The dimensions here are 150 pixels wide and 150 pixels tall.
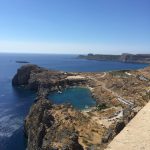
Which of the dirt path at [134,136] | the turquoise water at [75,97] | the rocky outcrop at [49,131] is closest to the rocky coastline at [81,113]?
the rocky outcrop at [49,131]

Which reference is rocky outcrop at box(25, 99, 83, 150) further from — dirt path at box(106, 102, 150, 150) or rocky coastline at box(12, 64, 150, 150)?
dirt path at box(106, 102, 150, 150)

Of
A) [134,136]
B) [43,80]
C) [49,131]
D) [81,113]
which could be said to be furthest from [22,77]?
[134,136]

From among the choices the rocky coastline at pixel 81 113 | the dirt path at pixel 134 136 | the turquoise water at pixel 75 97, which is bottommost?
the turquoise water at pixel 75 97

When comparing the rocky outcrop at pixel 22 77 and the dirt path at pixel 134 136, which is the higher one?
the dirt path at pixel 134 136

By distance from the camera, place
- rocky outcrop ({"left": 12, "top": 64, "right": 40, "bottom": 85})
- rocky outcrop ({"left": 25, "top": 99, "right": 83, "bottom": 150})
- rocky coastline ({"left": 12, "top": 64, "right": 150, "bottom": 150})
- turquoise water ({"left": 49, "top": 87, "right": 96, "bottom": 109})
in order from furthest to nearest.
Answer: rocky outcrop ({"left": 12, "top": 64, "right": 40, "bottom": 85}) < turquoise water ({"left": 49, "top": 87, "right": 96, "bottom": 109}) < rocky coastline ({"left": 12, "top": 64, "right": 150, "bottom": 150}) < rocky outcrop ({"left": 25, "top": 99, "right": 83, "bottom": 150})

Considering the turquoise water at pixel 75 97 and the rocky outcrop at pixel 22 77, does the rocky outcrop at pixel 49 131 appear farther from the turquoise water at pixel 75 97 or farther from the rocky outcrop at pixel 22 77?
the rocky outcrop at pixel 22 77

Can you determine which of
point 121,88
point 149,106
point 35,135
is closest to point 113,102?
point 121,88

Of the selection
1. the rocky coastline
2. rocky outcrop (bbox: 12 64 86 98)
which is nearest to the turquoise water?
the rocky coastline

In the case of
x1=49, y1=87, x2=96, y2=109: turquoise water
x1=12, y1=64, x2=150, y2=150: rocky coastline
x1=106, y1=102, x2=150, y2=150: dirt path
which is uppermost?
x1=106, y1=102, x2=150, y2=150: dirt path
